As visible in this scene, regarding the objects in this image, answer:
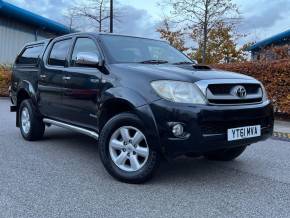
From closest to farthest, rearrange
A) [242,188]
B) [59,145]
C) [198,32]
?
[242,188]
[59,145]
[198,32]

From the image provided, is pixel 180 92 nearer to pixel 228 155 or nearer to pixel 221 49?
pixel 228 155

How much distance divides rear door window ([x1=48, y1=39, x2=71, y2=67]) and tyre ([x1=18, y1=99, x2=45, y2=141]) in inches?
37.0

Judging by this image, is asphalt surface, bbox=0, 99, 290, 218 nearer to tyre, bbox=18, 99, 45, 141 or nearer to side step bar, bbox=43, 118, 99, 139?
side step bar, bbox=43, 118, 99, 139

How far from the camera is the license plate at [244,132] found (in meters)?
4.18

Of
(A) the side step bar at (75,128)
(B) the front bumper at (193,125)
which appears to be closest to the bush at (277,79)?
(A) the side step bar at (75,128)

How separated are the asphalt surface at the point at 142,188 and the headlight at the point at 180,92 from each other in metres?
0.95

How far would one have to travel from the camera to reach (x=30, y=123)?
668cm

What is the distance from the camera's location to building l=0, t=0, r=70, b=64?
22.5 meters

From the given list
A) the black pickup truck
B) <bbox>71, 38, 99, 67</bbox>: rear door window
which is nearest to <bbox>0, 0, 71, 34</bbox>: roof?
<bbox>71, 38, 99, 67</bbox>: rear door window

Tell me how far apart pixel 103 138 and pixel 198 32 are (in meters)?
18.9

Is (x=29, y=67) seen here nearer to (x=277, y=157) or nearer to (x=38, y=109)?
(x=38, y=109)

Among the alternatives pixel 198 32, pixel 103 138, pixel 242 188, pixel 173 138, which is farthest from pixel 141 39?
Answer: pixel 198 32

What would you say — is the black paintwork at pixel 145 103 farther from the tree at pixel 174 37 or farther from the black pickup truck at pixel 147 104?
the tree at pixel 174 37

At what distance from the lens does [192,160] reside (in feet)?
18.2
